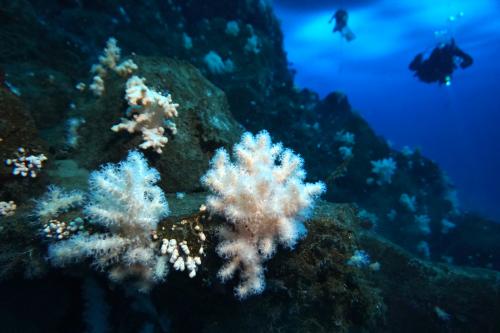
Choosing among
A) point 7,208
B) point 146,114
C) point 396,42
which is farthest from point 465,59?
point 396,42

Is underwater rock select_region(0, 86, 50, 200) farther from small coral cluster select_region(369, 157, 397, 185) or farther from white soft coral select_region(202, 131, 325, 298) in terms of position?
small coral cluster select_region(369, 157, 397, 185)

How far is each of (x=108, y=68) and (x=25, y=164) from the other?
89.6 inches

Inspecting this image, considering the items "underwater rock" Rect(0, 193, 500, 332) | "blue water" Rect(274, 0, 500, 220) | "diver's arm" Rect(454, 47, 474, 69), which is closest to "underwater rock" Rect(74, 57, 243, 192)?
"underwater rock" Rect(0, 193, 500, 332)

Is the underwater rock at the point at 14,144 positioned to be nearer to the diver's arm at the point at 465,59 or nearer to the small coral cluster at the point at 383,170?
the small coral cluster at the point at 383,170

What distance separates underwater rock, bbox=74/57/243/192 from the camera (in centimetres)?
409


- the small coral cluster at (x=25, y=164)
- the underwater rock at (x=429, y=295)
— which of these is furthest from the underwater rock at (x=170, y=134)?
the underwater rock at (x=429, y=295)

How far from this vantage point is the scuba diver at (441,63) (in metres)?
13.6

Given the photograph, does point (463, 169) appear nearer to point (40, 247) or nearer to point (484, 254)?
point (484, 254)

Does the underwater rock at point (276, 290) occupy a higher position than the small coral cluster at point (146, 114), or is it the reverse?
the small coral cluster at point (146, 114)

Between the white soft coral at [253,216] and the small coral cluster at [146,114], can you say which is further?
the small coral cluster at [146,114]

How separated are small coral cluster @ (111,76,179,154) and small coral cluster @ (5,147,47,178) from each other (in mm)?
921

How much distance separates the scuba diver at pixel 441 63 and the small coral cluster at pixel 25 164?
51.1ft

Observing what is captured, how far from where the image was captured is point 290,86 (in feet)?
49.2

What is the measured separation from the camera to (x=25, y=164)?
3484mm
